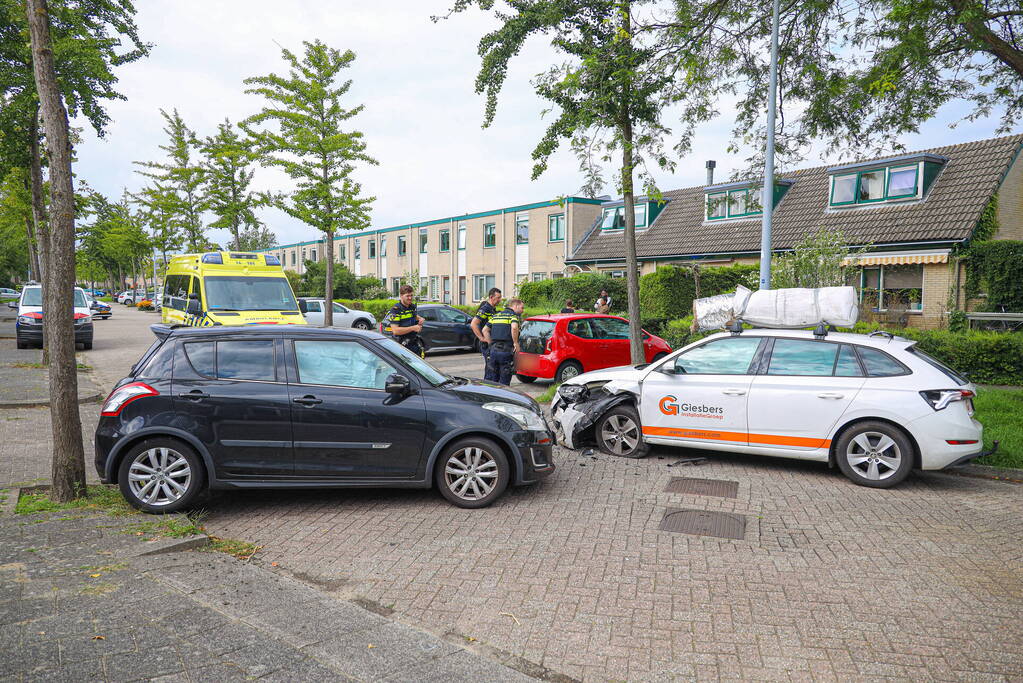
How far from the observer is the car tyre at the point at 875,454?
21.2ft

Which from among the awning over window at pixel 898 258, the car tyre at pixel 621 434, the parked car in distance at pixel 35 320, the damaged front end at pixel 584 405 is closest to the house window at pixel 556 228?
the awning over window at pixel 898 258

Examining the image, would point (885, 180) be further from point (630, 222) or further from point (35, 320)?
point (35, 320)

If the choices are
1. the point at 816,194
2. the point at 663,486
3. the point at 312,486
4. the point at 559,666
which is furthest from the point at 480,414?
the point at 816,194

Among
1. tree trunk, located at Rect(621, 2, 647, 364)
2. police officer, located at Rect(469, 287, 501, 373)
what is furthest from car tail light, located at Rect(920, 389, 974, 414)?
police officer, located at Rect(469, 287, 501, 373)

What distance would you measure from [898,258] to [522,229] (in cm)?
2119

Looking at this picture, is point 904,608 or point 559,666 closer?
point 559,666

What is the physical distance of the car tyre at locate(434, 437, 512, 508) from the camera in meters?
5.78

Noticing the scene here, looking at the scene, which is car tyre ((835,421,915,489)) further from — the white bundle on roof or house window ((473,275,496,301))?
house window ((473,275,496,301))

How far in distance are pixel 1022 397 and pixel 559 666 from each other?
402 inches

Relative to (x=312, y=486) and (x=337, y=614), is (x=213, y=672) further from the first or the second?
(x=312, y=486)

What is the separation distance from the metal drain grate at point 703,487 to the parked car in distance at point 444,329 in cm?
1288

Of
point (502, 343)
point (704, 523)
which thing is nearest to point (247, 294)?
point (502, 343)

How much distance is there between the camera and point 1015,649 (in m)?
3.52

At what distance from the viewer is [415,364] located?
20.4 ft
